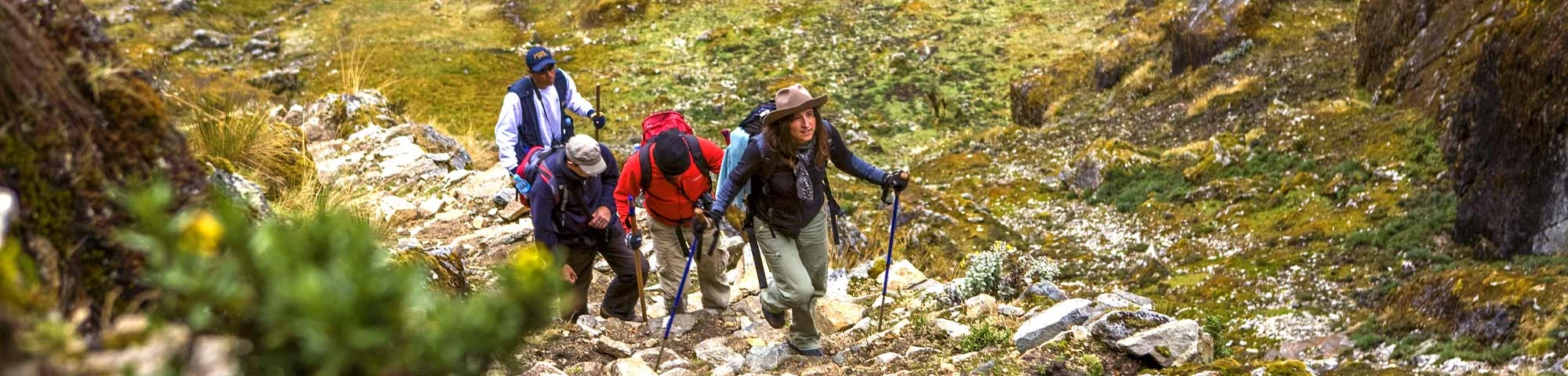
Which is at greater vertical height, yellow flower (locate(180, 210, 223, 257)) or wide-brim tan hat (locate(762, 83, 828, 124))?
yellow flower (locate(180, 210, 223, 257))

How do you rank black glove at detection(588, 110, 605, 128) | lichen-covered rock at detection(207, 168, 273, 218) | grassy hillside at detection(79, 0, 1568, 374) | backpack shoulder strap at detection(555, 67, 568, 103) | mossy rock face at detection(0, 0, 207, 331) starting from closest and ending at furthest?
mossy rock face at detection(0, 0, 207, 331) → lichen-covered rock at detection(207, 168, 273, 218) → backpack shoulder strap at detection(555, 67, 568, 103) → black glove at detection(588, 110, 605, 128) → grassy hillside at detection(79, 0, 1568, 374)

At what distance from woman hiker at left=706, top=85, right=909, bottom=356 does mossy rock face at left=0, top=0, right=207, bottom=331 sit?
360cm

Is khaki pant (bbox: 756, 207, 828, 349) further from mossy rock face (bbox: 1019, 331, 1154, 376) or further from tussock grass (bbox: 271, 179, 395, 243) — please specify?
tussock grass (bbox: 271, 179, 395, 243)

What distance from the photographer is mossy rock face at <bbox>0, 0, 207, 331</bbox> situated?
258cm

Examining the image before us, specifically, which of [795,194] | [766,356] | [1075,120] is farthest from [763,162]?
[1075,120]

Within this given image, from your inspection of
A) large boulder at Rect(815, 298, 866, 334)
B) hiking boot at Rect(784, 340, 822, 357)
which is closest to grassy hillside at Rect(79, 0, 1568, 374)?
large boulder at Rect(815, 298, 866, 334)

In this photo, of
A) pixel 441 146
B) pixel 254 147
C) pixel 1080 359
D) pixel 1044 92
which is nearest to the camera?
pixel 1080 359

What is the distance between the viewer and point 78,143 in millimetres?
2809

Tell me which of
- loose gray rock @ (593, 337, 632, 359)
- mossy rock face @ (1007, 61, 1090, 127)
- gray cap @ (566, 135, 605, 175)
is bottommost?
mossy rock face @ (1007, 61, 1090, 127)

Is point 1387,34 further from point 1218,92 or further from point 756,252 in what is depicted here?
point 756,252

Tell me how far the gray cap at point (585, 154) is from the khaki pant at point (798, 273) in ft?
3.93

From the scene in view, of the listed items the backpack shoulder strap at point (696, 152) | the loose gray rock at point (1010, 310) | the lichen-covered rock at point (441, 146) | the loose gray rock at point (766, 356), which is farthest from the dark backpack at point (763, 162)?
the lichen-covered rock at point (441, 146)

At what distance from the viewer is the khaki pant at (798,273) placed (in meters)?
6.80

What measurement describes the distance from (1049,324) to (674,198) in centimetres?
292
